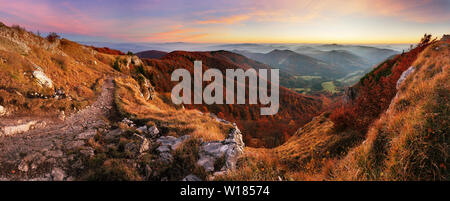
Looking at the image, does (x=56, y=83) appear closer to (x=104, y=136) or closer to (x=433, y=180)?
(x=104, y=136)

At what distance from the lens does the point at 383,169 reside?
382 cm

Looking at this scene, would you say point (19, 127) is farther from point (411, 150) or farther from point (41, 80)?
point (411, 150)

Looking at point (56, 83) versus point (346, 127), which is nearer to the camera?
point (346, 127)

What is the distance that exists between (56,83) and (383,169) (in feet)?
67.7

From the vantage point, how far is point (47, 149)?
591 cm

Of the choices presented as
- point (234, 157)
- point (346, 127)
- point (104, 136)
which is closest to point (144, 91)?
point (104, 136)

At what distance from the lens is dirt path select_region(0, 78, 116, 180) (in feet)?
15.9

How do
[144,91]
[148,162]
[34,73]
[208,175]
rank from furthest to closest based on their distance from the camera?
→ [144,91]
[34,73]
[148,162]
[208,175]

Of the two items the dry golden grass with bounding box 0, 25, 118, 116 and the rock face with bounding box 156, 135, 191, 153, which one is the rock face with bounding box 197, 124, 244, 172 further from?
the dry golden grass with bounding box 0, 25, 118, 116

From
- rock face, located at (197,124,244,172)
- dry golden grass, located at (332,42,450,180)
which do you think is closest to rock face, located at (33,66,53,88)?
rock face, located at (197,124,244,172)

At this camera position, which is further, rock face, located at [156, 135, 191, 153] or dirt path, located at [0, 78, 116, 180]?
rock face, located at [156, 135, 191, 153]

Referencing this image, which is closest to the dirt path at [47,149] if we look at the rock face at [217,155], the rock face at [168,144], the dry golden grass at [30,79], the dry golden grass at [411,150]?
the dry golden grass at [30,79]

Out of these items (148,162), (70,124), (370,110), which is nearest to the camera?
(148,162)
